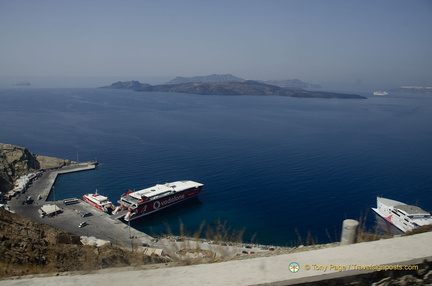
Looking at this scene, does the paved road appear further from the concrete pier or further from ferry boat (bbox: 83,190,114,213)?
the concrete pier

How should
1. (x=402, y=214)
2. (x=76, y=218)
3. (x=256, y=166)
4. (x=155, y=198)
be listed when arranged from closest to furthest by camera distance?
1. (x=402, y=214)
2. (x=76, y=218)
3. (x=155, y=198)
4. (x=256, y=166)

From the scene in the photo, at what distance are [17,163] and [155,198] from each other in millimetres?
13901

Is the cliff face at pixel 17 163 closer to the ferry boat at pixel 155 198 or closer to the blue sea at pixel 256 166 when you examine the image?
the blue sea at pixel 256 166

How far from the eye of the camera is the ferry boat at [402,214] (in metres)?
14.3

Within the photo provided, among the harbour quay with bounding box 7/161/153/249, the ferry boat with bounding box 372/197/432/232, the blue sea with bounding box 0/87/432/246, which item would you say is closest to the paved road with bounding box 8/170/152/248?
the harbour quay with bounding box 7/161/153/249

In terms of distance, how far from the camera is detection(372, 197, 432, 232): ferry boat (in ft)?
47.0

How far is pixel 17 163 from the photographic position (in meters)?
23.5

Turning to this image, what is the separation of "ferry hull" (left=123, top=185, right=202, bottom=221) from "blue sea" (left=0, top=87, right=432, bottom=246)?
49 centimetres

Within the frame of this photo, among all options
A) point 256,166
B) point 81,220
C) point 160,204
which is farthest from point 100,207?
point 256,166

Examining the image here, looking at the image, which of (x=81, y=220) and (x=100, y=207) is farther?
(x=100, y=207)

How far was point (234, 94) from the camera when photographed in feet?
355

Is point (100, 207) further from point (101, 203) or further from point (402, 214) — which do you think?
point (402, 214)

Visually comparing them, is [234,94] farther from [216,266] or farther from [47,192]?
[216,266]

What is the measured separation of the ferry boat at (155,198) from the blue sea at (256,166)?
578mm
